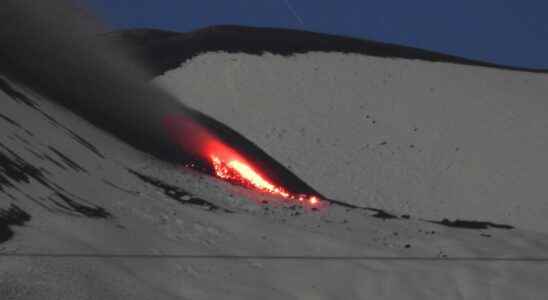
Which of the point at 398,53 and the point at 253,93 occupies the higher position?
the point at 398,53

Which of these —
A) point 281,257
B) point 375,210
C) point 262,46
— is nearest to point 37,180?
point 281,257

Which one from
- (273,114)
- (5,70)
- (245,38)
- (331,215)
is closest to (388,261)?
(331,215)

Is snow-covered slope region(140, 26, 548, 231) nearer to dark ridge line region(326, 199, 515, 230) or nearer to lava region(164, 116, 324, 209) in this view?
dark ridge line region(326, 199, 515, 230)

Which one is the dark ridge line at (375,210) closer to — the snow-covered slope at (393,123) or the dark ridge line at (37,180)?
the snow-covered slope at (393,123)

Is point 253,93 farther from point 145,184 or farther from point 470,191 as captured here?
point 145,184

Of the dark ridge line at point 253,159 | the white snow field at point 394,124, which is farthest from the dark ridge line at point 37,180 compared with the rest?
the white snow field at point 394,124
